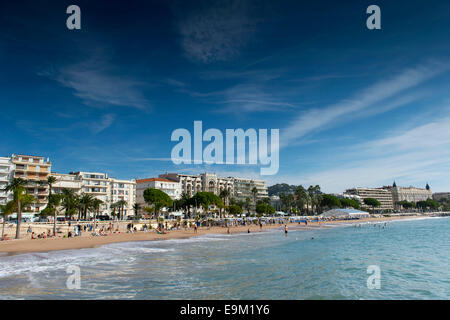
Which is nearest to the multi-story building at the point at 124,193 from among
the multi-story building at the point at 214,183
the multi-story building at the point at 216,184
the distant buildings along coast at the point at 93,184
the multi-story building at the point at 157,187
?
the distant buildings along coast at the point at 93,184

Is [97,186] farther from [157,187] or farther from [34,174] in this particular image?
[157,187]

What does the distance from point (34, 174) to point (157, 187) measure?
37.2m

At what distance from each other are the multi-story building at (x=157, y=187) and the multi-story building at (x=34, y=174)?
109 feet

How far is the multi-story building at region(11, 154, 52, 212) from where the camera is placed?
241 ft

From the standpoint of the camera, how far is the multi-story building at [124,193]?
93250mm

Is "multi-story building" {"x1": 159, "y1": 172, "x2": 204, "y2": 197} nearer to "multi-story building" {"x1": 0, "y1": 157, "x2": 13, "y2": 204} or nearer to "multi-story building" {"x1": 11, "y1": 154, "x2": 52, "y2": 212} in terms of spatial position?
"multi-story building" {"x1": 11, "y1": 154, "x2": 52, "y2": 212}

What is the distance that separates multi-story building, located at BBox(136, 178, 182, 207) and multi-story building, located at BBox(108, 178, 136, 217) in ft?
18.2

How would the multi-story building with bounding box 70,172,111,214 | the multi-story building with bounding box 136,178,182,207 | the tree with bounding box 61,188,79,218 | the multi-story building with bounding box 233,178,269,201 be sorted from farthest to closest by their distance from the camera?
the multi-story building with bounding box 233,178,269,201 → the multi-story building with bounding box 136,178,182,207 → the multi-story building with bounding box 70,172,111,214 → the tree with bounding box 61,188,79,218

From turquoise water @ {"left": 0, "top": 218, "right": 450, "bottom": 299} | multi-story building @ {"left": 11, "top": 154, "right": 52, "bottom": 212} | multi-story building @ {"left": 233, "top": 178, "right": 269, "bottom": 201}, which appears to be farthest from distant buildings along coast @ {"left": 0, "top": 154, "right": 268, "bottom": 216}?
turquoise water @ {"left": 0, "top": 218, "right": 450, "bottom": 299}

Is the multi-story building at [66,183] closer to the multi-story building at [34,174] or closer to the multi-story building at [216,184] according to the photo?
the multi-story building at [34,174]

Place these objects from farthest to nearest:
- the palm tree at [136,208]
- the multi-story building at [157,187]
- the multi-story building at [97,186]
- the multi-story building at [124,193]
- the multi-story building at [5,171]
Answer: the multi-story building at [157,187], the multi-story building at [124,193], the palm tree at [136,208], the multi-story building at [97,186], the multi-story building at [5,171]

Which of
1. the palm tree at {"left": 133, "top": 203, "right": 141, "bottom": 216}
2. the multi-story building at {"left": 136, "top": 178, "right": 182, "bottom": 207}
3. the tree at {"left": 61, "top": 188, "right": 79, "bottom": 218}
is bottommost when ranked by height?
the palm tree at {"left": 133, "top": 203, "right": 141, "bottom": 216}

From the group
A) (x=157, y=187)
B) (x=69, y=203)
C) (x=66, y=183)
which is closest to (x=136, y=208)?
(x=157, y=187)

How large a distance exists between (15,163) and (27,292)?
253ft
